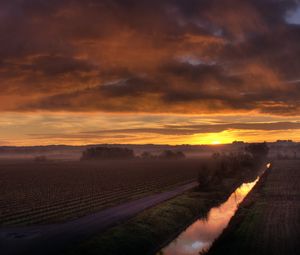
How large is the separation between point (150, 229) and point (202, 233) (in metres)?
5.57

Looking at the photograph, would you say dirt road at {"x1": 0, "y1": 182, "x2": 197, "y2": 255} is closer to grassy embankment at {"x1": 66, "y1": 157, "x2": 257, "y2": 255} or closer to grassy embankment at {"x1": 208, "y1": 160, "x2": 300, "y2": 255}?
grassy embankment at {"x1": 66, "y1": 157, "x2": 257, "y2": 255}

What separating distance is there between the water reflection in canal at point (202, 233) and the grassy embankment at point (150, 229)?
100 cm

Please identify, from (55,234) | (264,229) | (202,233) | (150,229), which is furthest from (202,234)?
(55,234)

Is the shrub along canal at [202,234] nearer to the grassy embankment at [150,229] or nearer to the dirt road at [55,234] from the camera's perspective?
the grassy embankment at [150,229]

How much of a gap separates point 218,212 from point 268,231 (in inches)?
636

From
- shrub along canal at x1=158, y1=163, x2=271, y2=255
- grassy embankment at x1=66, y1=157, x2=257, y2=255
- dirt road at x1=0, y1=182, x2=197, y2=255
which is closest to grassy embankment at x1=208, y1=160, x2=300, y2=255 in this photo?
shrub along canal at x1=158, y1=163, x2=271, y2=255

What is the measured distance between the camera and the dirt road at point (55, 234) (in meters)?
32.1

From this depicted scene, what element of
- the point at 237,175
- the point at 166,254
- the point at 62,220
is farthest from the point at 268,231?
the point at 237,175

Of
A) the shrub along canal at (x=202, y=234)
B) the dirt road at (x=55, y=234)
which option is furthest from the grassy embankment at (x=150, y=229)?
the dirt road at (x=55, y=234)

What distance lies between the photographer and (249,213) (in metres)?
49.2

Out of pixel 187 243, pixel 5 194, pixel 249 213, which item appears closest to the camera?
pixel 187 243

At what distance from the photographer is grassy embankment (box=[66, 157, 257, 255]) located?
108 feet

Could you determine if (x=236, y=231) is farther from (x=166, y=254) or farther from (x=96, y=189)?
(x=96, y=189)

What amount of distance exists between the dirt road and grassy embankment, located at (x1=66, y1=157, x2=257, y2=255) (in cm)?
170
